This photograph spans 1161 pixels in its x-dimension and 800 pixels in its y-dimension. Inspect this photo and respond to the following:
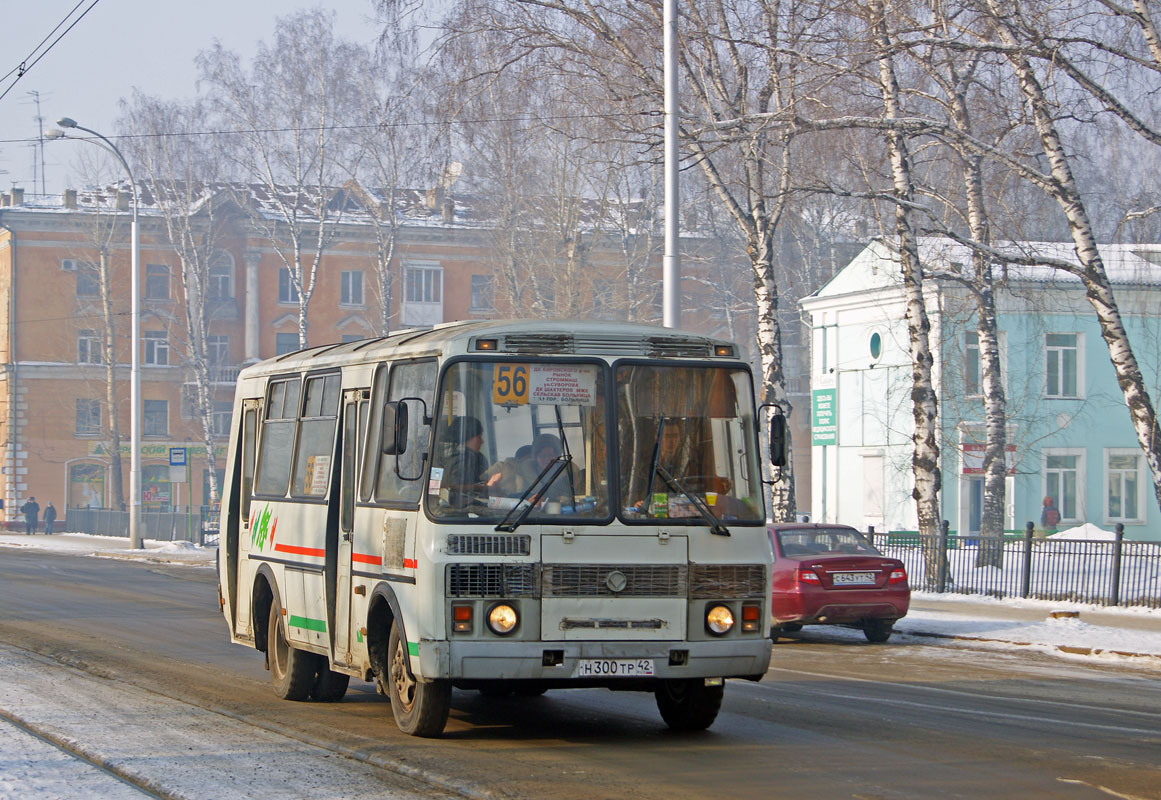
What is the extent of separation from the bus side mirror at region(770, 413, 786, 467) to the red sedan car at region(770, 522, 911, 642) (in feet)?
26.4

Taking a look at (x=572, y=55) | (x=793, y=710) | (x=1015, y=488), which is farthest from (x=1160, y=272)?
(x=793, y=710)

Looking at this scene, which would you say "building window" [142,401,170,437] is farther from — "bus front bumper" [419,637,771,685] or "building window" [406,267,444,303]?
"bus front bumper" [419,637,771,685]

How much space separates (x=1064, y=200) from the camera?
20969mm

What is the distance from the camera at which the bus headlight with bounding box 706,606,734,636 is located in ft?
32.0

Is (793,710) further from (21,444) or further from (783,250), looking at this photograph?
(21,444)

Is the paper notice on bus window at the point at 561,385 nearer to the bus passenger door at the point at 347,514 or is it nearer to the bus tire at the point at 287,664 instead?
the bus passenger door at the point at 347,514

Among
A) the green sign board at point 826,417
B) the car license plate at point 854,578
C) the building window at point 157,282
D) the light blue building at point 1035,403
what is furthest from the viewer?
the building window at point 157,282

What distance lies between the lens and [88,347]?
241 ft

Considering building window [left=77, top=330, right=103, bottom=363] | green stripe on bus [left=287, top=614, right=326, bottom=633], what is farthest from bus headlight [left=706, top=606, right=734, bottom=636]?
building window [left=77, top=330, right=103, bottom=363]

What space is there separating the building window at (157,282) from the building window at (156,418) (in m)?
5.23

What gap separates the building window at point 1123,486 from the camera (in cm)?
4603

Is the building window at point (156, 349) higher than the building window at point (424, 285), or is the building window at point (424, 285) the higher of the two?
the building window at point (424, 285)

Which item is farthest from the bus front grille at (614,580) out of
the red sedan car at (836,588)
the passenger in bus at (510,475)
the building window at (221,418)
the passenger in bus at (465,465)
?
the building window at (221,418)

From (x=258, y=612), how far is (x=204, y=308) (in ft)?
185
